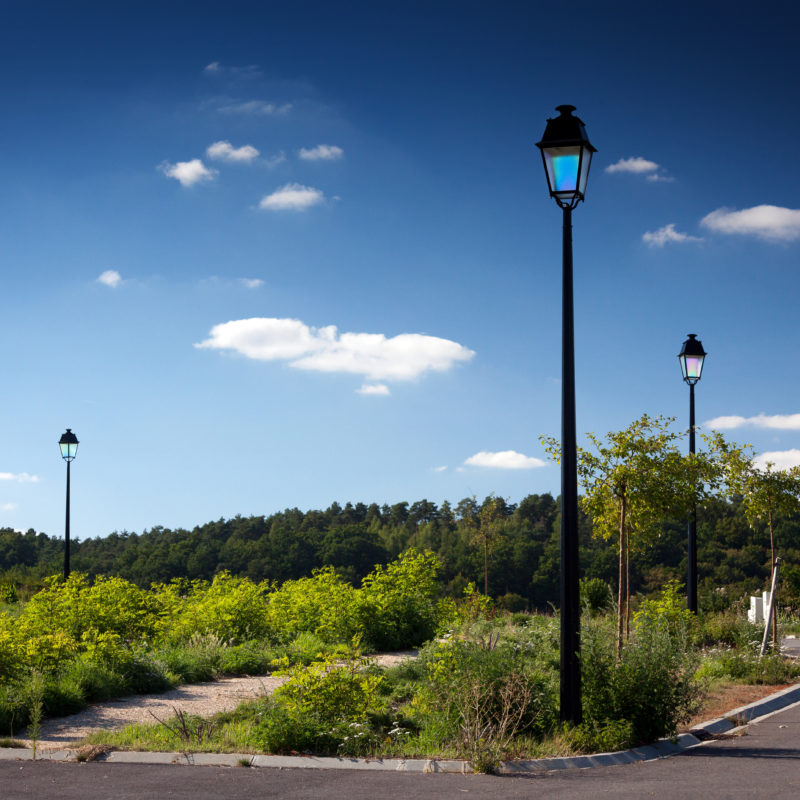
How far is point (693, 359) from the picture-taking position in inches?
634

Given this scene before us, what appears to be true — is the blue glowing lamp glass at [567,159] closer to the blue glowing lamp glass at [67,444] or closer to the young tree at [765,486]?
the young tree at [765,486]

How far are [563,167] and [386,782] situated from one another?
580 centimetres

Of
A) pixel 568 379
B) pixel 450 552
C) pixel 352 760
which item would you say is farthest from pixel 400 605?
pixel 450 552

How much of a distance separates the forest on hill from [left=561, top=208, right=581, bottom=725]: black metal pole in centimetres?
2401

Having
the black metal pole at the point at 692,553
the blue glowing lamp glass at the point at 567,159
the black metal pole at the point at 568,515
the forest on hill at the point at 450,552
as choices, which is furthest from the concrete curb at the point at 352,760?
the forest on hill at the point at 450,552

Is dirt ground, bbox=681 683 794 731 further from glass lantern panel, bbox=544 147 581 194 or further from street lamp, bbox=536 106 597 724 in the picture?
glass lantern panel, bbox=544 147 581 194

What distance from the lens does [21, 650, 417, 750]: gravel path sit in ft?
27.6

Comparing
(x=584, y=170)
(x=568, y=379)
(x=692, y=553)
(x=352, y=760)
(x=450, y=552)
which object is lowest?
(x=450, y=552)

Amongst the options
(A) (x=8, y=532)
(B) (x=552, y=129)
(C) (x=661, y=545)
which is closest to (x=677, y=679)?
(B) (x=552, y=129)

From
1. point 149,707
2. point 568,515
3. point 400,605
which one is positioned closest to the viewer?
point 568,515

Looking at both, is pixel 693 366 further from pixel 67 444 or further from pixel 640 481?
pixel 67 444

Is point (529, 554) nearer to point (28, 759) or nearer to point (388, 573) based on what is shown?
point (388, 573)

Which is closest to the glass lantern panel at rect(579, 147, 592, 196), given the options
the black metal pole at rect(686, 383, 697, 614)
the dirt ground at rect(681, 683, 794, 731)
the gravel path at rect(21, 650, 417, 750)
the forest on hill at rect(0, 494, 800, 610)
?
the dirt ground at rect(681, 683, 794, 731)

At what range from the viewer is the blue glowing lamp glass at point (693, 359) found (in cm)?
1608
